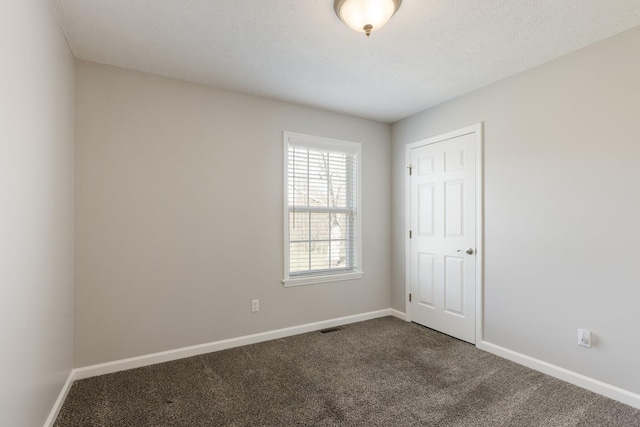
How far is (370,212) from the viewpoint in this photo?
4051mm

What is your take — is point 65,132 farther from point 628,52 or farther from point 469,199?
point 628,52

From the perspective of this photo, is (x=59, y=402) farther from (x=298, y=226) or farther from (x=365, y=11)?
(x=365, y=11)

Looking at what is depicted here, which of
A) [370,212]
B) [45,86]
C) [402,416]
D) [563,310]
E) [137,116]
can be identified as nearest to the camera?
[45,86]

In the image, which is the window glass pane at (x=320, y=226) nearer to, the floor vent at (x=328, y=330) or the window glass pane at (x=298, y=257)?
the window glass pane at (x=298, y=257)

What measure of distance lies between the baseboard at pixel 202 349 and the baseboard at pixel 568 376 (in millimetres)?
1501

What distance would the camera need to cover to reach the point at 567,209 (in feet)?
8.06

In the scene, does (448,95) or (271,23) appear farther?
(448,95)

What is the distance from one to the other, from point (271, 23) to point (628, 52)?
2416 millimetres

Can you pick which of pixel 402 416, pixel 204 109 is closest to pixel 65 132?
pixel 204 109

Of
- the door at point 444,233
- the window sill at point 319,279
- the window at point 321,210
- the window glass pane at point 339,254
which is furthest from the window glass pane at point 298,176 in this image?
the door at point 444,233

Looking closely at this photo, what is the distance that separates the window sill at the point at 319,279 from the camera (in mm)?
3443

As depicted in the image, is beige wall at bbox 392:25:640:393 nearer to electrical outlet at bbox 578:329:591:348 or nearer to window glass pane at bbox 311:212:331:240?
electrical outlet at bbox 578:329:591:348

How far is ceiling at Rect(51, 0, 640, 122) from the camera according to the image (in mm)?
1942

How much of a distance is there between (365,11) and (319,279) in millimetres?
2652
